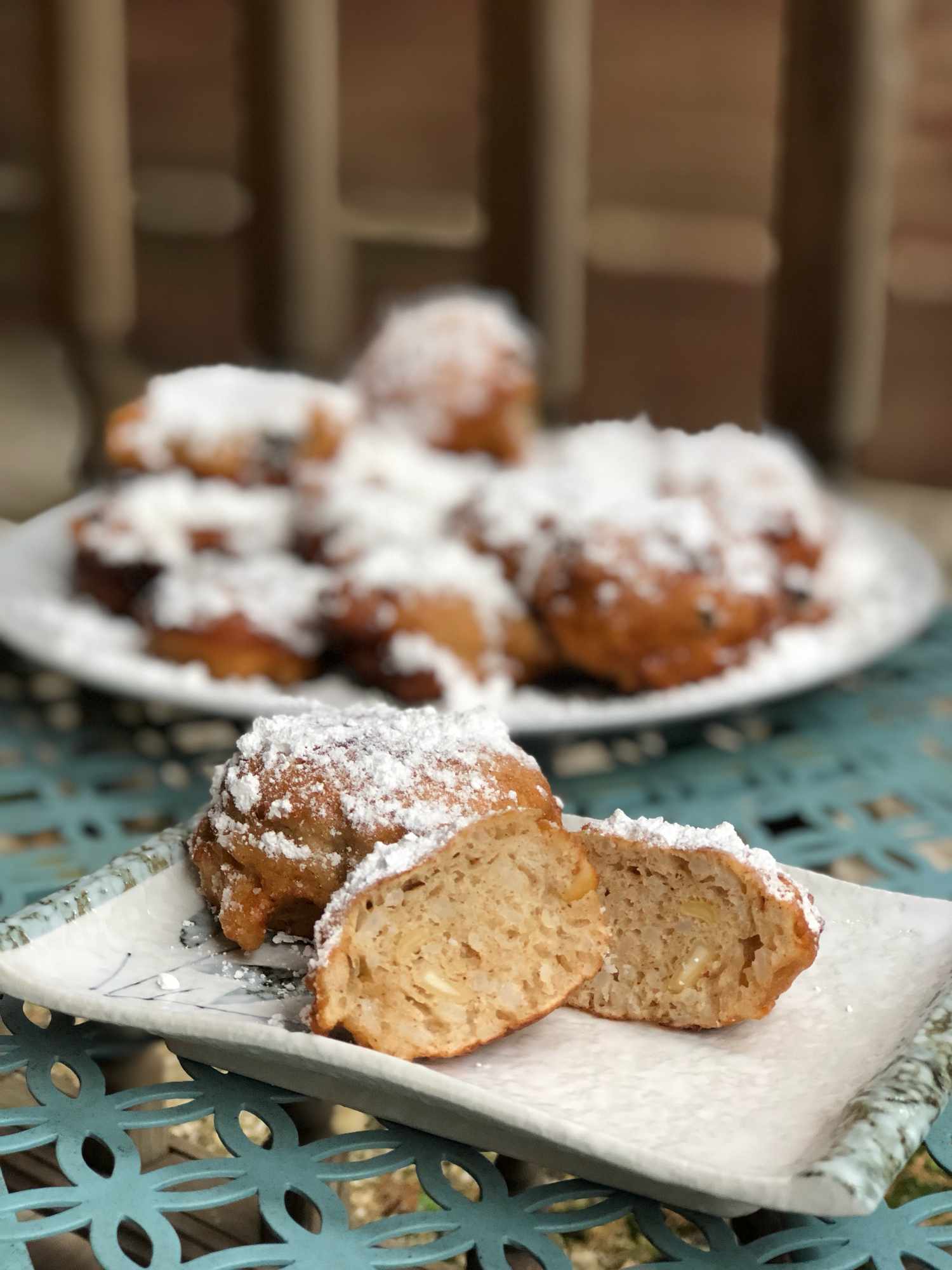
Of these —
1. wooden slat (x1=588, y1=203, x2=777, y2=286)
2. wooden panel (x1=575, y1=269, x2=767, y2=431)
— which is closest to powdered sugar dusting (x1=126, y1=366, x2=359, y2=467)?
wooden panel (x1=575, y1=269, x2=767, y2=431)

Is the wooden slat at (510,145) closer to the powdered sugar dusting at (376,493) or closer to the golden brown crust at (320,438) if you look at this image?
the powdered sugar dusting at (376,493)

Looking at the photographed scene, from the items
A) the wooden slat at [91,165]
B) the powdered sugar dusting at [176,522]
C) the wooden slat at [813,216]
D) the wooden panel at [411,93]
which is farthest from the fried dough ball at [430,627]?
the wooden panel at [411,93]

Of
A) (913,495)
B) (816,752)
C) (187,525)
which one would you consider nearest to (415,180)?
(913,495)

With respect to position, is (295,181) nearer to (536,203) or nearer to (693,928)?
(536,203)

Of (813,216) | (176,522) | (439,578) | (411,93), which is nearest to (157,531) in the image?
(176,522)

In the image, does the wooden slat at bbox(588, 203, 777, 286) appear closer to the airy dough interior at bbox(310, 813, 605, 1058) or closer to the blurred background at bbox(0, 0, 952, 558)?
the blurred background at bbox(0, 0, 952, 558)

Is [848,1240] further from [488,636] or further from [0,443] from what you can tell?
[0,443]
